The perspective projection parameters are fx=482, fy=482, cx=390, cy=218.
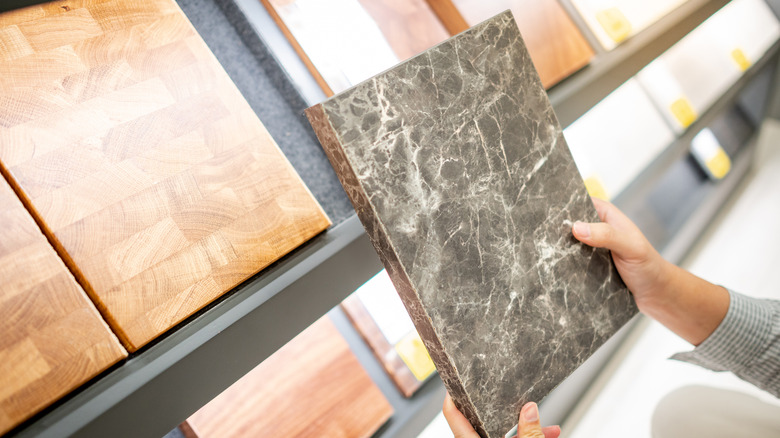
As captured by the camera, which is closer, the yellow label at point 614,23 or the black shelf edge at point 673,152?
the yellow label at point 614,23

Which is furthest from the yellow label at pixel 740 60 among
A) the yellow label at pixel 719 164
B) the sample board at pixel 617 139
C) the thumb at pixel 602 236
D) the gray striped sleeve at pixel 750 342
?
the thumb at pixel 602 236

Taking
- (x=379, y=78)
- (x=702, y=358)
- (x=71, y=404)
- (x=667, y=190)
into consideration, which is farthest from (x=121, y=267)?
(x=667, y=190)

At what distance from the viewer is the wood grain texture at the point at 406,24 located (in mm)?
1133

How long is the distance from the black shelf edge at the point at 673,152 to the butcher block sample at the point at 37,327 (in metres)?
1.68

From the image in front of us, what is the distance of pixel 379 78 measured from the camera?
71 cm

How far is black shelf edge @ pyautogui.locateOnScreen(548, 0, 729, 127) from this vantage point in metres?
1.16

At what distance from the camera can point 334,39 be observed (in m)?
1.06

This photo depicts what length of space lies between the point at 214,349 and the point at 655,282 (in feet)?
3.01

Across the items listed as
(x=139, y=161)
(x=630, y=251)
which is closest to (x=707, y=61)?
(x=630, y=251)

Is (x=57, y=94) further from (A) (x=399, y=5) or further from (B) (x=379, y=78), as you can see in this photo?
(A) (x=399, y=5)

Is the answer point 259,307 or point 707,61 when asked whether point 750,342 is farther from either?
point 707,61

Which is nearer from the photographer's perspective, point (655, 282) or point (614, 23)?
point (655, 282)

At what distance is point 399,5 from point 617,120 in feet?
3.80

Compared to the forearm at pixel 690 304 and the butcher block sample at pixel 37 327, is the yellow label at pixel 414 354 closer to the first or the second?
the forearm at pixel 690 304
